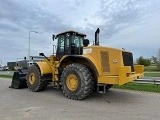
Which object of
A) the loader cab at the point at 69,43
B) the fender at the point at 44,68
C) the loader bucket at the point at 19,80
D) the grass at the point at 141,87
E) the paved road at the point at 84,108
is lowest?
the paved road at the point at 84,108

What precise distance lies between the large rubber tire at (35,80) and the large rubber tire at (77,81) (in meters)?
1.87

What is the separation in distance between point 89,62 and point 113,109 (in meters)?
2.14

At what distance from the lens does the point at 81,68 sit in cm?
825

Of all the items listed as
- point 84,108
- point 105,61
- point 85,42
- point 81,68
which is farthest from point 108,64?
point 85,42

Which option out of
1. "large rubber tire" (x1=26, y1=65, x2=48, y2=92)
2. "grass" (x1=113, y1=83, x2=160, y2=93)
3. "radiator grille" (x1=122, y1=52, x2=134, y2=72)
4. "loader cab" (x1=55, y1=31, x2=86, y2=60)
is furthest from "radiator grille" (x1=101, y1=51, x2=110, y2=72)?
"grass" (x1=113, y1=83, x2=160, y2=93)

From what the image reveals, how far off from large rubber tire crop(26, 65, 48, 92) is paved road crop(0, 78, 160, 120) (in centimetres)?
153

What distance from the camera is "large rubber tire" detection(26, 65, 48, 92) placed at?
33.8 feet

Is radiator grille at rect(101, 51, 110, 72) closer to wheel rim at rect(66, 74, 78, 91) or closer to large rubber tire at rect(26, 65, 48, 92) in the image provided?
wheel rim at rect(66, 74, 78, 91)

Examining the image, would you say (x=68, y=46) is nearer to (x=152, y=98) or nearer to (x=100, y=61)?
(x=100, y=61)

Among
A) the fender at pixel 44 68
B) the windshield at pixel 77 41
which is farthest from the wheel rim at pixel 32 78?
the windshield at pixel 77 41

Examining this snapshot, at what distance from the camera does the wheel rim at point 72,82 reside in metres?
8.43

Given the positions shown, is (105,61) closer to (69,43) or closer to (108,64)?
(108,64)

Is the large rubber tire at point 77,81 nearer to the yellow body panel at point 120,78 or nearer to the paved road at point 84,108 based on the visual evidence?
the paved road at point 84,108

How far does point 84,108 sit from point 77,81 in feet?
5.09
